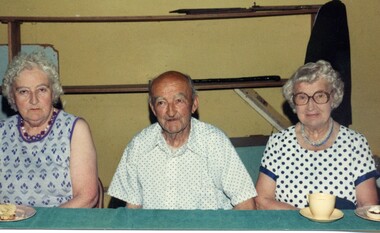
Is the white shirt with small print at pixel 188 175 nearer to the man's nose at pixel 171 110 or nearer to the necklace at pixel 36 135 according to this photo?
the man's nose at pixel 171 110

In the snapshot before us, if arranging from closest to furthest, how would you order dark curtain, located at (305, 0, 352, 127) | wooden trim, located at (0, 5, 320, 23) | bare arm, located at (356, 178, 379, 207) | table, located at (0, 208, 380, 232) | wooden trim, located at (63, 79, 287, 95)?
1. table, located at (0, 208, 380, 232)
2. bare arm, located at (356, 178, 379, 207)
3. dark curtain, located at (305, 0, 352, 127)
4. wooden trim, located at (0, 5, 320, 23)
5. wooden trim, located at (63, 79, 287, 95)

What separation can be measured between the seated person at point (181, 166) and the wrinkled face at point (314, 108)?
1.15 feet

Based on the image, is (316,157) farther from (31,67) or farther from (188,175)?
(31,67)

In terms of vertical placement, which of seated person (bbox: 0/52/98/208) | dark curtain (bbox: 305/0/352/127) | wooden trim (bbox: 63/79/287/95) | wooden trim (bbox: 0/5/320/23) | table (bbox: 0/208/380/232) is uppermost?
wooden trim (bbox: 0/5/320/23)

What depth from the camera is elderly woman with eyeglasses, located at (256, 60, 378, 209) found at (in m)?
2.35

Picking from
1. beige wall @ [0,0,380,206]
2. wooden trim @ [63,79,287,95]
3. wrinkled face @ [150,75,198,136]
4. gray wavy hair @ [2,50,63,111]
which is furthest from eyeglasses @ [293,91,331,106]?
beige wall @ [0,0,380,206]

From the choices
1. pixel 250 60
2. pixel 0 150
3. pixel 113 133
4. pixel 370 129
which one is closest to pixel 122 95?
pixel 113 133

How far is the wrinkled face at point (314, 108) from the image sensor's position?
2.40 meters

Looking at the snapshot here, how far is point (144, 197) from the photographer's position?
2.43 meters

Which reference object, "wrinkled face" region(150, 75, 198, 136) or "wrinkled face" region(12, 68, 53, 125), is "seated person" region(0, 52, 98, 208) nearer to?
"wrinkled face" region(12, 68, 53, 125)

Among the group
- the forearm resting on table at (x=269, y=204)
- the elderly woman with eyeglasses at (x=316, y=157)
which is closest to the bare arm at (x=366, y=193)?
the elderly woman with eyeglasses at (x=316, y=157)

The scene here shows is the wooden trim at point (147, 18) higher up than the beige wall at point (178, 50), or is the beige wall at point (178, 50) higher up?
the wooden trim at point (147, 18)

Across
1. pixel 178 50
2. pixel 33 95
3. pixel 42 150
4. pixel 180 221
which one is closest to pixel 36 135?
pixel 42 150

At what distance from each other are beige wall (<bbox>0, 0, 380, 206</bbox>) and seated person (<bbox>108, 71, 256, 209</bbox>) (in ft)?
4.93
